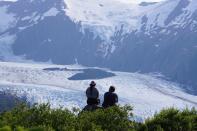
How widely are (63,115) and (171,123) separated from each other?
4.66m

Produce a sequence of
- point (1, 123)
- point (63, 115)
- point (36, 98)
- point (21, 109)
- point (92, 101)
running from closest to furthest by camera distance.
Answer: point (1, 123) → point (63, 115) → point (21, 109) → point (92, 101) → point (36, 98)

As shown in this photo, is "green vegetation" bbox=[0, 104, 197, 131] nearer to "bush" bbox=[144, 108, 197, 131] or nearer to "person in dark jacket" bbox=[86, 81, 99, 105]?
"bush" bbox=[144, 108, 197, 131]

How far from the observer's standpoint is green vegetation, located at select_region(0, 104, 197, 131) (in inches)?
873

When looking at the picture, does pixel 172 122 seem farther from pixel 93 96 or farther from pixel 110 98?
pixel 93 96

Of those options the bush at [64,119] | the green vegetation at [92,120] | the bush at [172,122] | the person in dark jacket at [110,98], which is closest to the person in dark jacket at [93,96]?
the person in dark jacket at [110,98]

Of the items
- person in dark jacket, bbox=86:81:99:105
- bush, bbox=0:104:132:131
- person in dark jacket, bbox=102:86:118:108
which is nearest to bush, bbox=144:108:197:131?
bush, bbox=0:104:132:131

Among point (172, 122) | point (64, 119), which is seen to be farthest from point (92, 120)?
point (172, 122)

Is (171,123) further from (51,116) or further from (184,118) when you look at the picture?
(51,116)

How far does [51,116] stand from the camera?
74.7 ft

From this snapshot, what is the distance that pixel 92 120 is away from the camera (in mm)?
23766

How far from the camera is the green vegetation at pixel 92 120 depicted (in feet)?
72.7

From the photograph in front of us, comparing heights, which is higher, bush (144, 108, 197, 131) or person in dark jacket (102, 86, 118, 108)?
person in dark jacket (102, 86, 118, 108)

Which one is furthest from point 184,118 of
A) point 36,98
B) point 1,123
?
point 36,98

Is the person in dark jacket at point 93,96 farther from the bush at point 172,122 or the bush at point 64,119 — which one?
the bush at point 64,119
